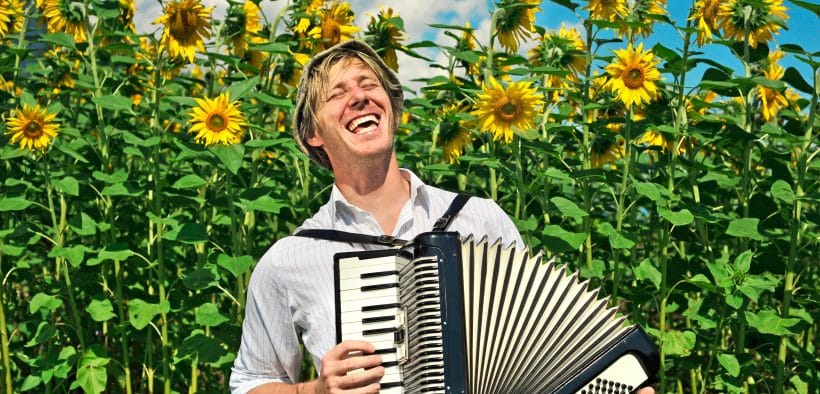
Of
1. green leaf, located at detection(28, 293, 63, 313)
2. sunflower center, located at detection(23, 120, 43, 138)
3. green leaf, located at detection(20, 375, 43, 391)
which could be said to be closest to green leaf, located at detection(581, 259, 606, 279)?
green leaf, located at detection(28, 293, 63, 313)

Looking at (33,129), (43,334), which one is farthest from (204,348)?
(33,129)

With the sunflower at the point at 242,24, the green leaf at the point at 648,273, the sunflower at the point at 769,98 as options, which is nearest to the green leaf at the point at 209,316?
the sunflower at the point at 242,24

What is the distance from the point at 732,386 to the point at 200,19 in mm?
2680

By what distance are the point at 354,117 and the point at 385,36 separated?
2011 millimetres

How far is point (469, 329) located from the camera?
2.10 meters

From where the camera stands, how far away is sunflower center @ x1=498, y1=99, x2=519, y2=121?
12.0ft

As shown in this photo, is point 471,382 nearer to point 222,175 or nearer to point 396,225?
point 396,225

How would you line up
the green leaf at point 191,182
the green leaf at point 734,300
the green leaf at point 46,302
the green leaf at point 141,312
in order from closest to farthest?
the green leaf at point 734,300
the green leaf at point 191,182
the green leaf at point 141,312
the green leaf at point 46,302

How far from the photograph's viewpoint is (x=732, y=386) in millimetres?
3947

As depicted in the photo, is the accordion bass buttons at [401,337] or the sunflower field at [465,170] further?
the sunflower field at [465,170]

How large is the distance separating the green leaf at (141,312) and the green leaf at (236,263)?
1.69 ft

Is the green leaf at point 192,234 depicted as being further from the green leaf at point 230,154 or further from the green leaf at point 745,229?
the green leaf at point 745,229

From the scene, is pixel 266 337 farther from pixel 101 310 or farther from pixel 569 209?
pixel 101 310

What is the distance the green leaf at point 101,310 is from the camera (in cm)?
429
